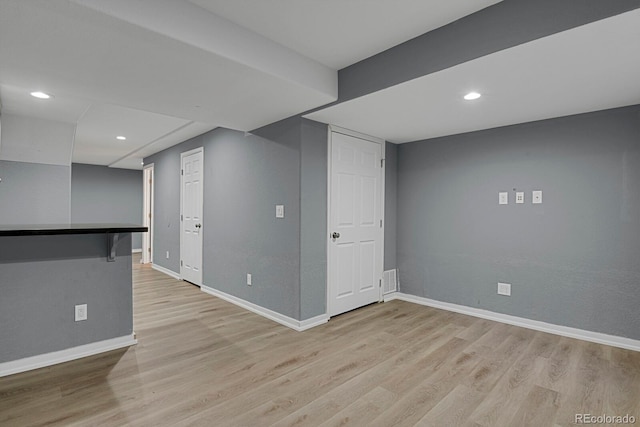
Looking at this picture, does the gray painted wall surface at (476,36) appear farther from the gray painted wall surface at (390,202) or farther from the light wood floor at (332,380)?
the light wood floor at (332,380)

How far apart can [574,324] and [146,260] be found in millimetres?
7442

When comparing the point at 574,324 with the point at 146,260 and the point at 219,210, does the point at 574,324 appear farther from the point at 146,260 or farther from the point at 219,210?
the point at 146,260

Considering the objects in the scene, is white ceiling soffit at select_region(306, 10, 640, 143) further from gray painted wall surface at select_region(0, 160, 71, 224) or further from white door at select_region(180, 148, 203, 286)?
gray painted wall surface at select_region(0, 160, 71, 224)

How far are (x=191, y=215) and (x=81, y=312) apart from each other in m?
2.69

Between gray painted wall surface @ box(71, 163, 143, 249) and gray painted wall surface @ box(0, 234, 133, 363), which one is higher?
gray painted wall surface @ box(71, 163, 143, 249)

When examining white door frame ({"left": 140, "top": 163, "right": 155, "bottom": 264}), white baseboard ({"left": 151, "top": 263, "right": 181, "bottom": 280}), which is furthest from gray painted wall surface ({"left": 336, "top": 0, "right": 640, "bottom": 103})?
white door frame ({"left": 140, "top": 163, "right": 155, "bottom": 264})

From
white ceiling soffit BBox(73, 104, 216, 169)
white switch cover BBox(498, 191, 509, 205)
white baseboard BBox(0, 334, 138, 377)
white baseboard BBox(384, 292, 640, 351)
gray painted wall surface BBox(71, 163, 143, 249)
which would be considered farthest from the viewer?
gray painted wall surface BBox(71, 163, 143, 249)

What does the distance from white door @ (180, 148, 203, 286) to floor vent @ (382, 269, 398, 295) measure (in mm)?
2745

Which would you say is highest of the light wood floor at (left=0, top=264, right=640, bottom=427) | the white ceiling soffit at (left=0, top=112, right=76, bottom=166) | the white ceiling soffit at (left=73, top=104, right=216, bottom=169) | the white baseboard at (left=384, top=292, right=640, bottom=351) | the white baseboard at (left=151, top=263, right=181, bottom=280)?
the white ceiling soffit at (left=73, top=104, right=216, bottom=169)

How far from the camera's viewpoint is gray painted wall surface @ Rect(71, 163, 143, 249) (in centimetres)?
795

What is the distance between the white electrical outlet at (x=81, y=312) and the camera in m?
2.53

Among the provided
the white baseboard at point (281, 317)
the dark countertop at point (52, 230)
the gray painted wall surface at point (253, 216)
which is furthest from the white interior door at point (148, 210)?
the dark countertop at point (52, 230)

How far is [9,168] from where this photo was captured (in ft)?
12.8

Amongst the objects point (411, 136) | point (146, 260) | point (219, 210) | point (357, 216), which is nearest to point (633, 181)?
point (411, 136)
